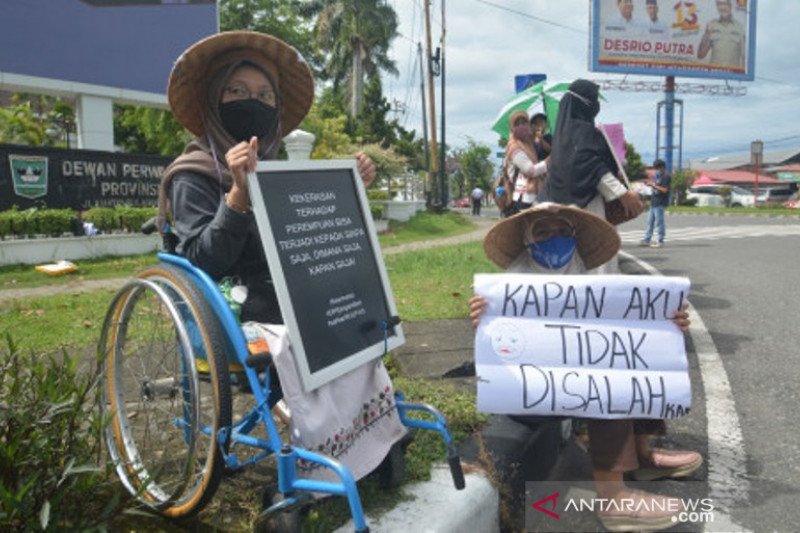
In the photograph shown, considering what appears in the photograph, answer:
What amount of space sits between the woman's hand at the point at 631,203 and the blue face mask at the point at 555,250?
3.16 ft

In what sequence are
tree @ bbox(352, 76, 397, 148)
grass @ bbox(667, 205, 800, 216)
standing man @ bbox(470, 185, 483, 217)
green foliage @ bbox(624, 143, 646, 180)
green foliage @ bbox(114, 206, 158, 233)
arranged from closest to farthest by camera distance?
green foliage @ bbox(114, 206, 158, 233)
grass @ bbox(667, 205, 800, 216)
tree @ bbox(352, 76, 397, 148)
standing man @ bbox(470, 185, 483, 217)
green foliage @ bbox(624, 143, 646, 180)

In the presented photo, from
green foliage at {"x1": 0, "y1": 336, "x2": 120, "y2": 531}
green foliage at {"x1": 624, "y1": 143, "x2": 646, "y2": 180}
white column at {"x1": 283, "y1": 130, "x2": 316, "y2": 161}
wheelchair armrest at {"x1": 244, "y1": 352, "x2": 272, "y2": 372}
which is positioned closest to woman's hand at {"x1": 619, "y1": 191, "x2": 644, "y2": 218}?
wheelchair armrest at {"x1": 244, "y1": 352, "x2": 272, "y2": 372}

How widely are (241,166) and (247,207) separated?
6.3 inches

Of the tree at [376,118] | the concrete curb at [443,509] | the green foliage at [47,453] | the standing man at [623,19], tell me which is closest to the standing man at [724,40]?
the standing man at [623,19]

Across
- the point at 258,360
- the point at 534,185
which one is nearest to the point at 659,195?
the point at 534,185

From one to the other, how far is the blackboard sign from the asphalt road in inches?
65.5

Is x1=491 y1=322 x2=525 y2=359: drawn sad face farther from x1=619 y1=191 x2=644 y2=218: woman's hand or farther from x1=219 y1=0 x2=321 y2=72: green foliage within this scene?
x1=219 y1=0 x2=321 y2=72: green foliage

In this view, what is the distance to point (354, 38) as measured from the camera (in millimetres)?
41906

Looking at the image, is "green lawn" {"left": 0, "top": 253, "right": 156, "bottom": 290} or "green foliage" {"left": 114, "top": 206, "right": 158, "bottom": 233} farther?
"green foliage" {"left": 114, "top": 206, "right": 158, "bottom": 233}

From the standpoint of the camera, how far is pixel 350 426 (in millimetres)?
2541

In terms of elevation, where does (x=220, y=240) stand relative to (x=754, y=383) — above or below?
above

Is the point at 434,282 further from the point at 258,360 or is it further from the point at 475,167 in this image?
the point at 475,167

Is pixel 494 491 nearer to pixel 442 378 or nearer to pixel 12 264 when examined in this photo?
pixel 442 378

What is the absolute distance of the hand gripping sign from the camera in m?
2.89
